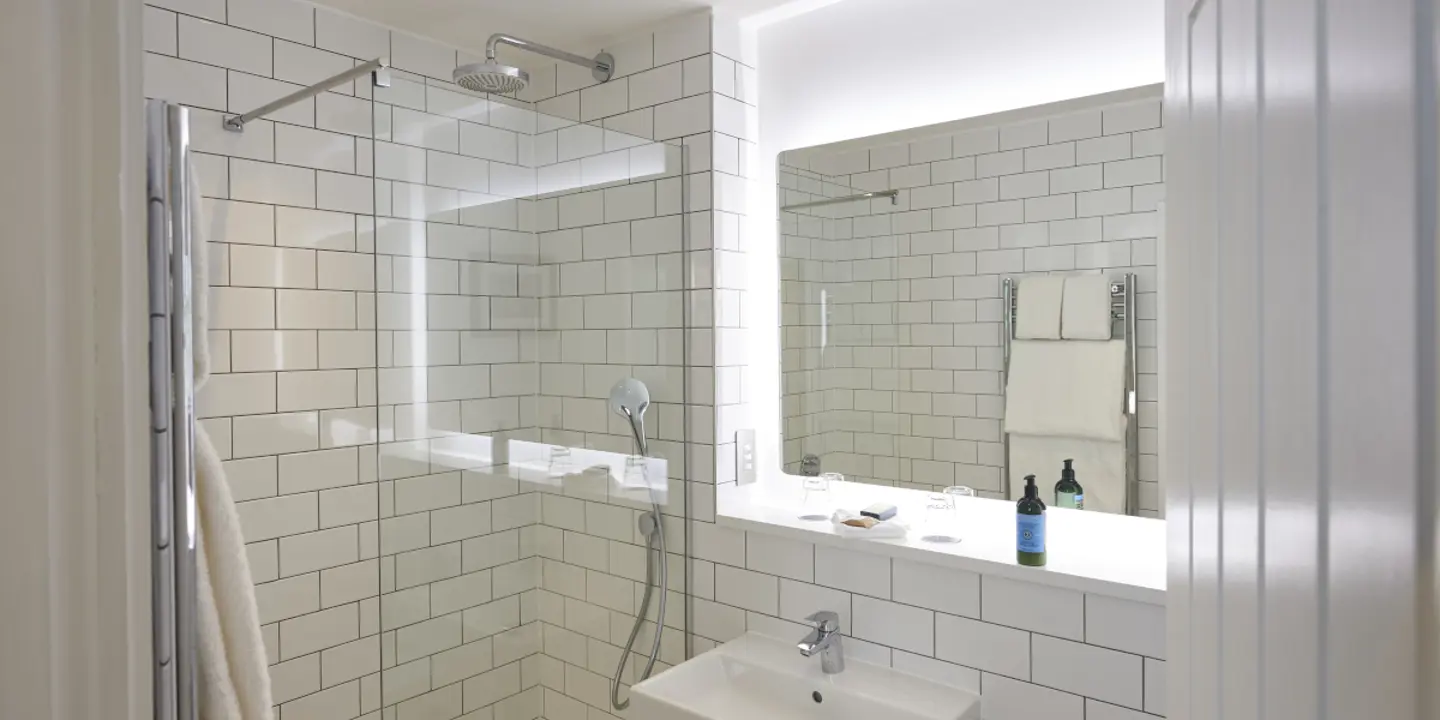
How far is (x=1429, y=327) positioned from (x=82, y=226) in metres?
0.57

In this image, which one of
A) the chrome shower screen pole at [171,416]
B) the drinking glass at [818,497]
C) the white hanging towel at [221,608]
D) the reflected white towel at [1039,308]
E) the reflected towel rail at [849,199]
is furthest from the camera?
the drinking glass at [818,497]

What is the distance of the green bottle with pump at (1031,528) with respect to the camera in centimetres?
176

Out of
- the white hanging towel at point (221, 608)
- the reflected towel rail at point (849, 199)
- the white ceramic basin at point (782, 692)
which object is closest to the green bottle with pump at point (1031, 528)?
the white ceramic basin at point (782, 692)

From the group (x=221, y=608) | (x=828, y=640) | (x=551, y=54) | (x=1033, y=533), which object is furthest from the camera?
(x=551, y=54)

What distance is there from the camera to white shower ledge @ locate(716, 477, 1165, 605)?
1.70 m

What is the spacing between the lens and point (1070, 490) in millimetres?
1914

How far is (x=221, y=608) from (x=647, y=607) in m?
1.52

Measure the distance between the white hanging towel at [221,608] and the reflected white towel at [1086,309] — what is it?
5.51 ft

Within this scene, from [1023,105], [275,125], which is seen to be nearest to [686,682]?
[1023,105]

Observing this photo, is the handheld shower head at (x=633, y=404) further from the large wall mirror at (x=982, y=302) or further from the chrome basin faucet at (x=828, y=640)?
the chrome basin faucet at (x=828, y=640)

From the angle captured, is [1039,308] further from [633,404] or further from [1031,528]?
[633,404]

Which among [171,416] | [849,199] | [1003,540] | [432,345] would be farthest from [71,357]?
[849,199]

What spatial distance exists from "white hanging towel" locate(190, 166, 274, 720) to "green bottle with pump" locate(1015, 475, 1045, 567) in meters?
1.41

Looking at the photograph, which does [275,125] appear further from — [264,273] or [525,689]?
[525,689]
